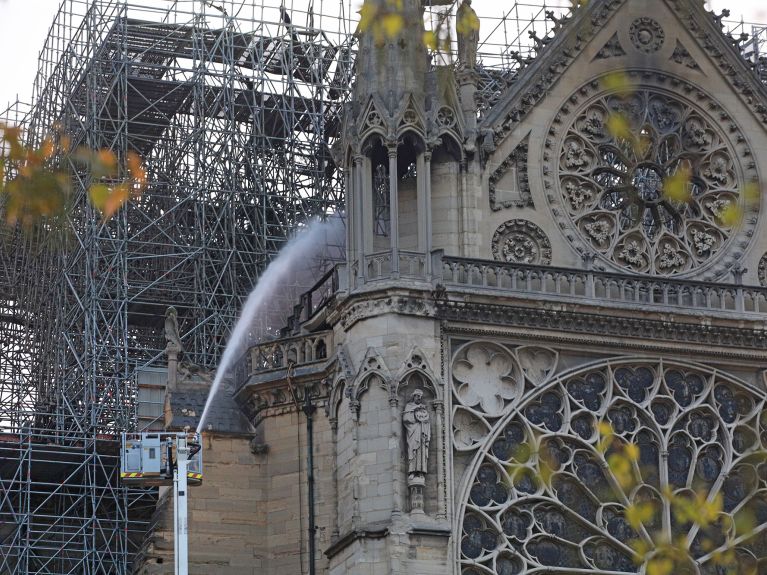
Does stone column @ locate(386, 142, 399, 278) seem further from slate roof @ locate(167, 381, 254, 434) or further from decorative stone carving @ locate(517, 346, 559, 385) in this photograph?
slate roof @ locate(167, 381, 254, 434)

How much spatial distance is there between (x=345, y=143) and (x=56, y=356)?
36.4 feet

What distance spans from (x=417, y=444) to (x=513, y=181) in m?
5.48

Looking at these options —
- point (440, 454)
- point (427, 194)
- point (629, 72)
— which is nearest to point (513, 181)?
point (427, 194)

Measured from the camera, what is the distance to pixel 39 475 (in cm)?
3697

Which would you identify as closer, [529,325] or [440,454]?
[440,454]

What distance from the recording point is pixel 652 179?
33.6 metres

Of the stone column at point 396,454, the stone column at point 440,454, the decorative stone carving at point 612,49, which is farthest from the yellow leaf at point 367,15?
the stone column at point 440,454

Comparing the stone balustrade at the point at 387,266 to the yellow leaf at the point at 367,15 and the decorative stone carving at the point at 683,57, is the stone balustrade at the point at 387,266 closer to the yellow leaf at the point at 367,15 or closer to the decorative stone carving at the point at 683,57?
the yellow leaf at the point at 367,15

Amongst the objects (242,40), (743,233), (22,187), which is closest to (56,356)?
(242,40)

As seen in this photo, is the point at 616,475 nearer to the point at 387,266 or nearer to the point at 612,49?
the point at 387,266

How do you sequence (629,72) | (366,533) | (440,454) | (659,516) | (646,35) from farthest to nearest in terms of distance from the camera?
1. (646,35)
2. (629,72)
3. (659,516)
4. (440,454)
5. (366,533)

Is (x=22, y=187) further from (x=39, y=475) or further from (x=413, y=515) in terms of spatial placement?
(x=39, y=475)

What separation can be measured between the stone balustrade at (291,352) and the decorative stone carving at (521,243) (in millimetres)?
3155

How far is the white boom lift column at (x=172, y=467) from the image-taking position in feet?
87.6
